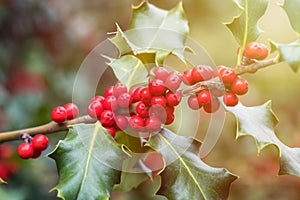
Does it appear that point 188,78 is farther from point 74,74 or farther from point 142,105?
point 74,74

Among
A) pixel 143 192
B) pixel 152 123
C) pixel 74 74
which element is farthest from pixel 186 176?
pixel 74 74

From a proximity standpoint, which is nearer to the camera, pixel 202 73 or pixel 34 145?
pixel 202 73

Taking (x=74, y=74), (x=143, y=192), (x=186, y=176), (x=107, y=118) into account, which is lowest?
(x=143, y=192)

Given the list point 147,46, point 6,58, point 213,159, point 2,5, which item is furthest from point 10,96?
point 147,46

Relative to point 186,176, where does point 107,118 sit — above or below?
above

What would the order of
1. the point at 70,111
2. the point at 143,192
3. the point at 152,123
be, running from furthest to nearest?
the point at 143,192
the point at 70,111
the point at 152,123

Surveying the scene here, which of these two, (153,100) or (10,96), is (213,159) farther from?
(153,100)
